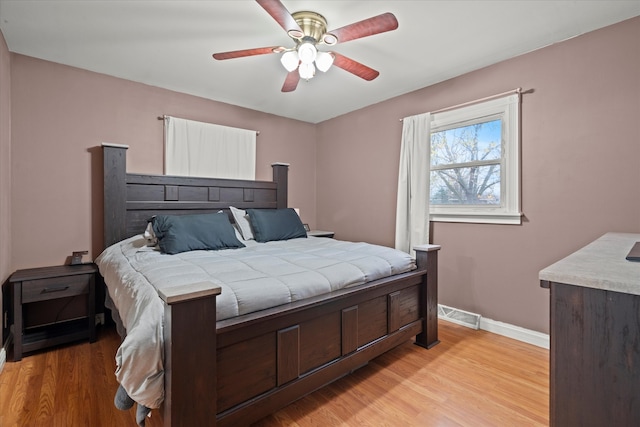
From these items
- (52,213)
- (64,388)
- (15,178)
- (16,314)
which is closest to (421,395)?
(64,388)

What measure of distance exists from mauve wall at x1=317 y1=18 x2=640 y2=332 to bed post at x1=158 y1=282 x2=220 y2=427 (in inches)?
101

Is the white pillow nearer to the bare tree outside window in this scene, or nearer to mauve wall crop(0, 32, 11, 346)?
mauve wall crop(0, 32, 11, 346)

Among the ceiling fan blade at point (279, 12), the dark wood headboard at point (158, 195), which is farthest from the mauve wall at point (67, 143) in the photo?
the ceiling fan blade at point (279, 12)

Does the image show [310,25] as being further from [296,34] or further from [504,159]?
[504,159]

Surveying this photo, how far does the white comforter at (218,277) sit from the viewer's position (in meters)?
1.20

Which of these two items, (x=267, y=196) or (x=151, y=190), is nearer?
(x=151, y=190)

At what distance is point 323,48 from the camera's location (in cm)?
254

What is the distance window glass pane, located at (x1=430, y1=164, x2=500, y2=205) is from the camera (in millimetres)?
2889

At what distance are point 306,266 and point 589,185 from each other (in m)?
2.23

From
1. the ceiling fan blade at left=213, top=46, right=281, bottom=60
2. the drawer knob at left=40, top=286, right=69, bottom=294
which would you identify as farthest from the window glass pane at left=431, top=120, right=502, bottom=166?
the drawer knob at left=40, top=286, right=69, bottom=294

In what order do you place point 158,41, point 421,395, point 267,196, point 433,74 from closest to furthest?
point 421,395 → point 158,41 → point 433,74 → point 267,196

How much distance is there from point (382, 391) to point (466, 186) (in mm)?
2125

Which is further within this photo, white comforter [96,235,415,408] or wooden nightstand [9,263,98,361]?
wooden nightstand [9,263,98,361]

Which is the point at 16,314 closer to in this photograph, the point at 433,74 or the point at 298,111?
the point at 298,111
